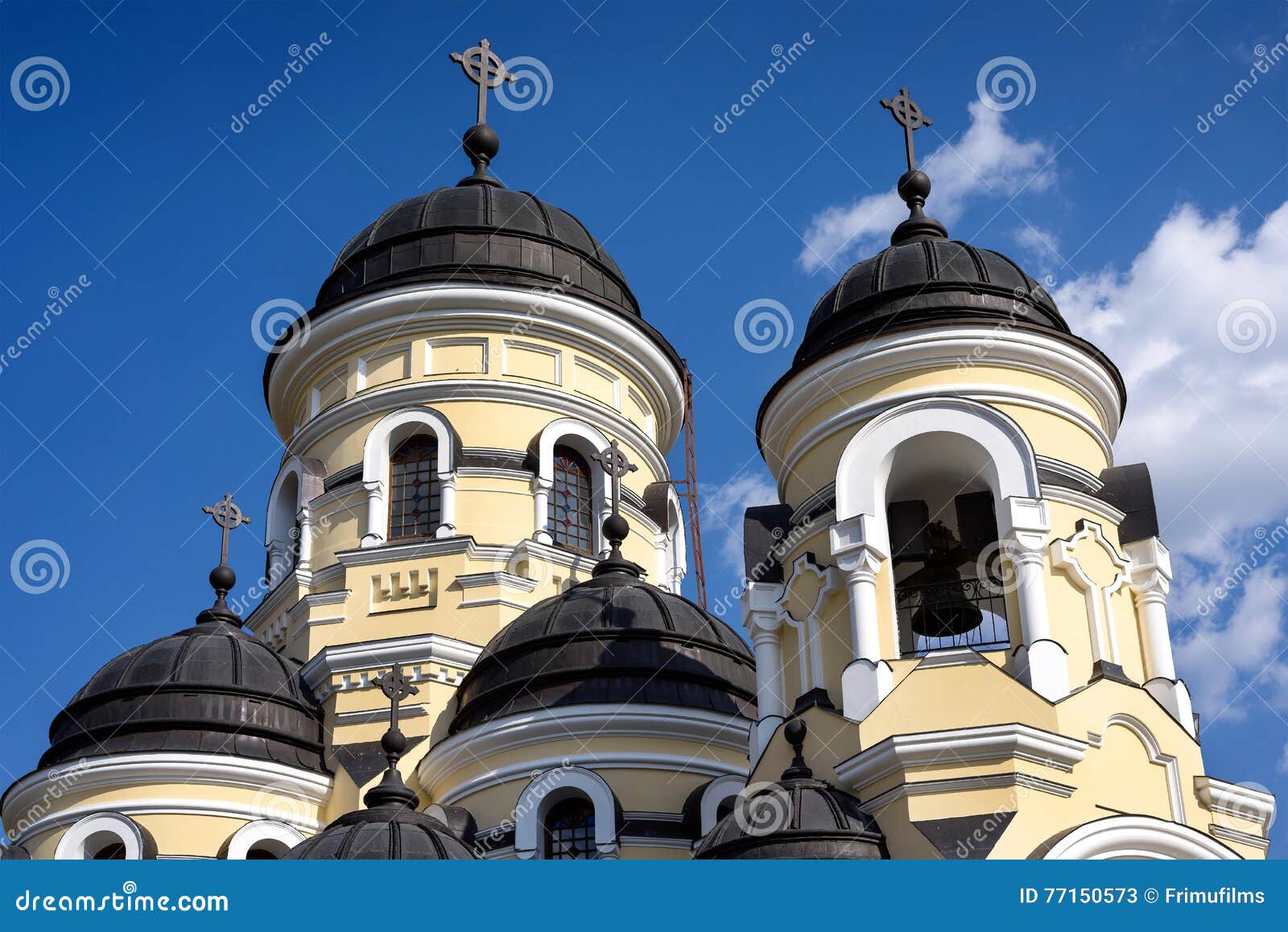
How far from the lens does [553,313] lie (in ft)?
73.0

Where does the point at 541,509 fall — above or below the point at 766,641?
above

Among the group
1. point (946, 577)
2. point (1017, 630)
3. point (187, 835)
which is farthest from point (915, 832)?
point (187, 835)

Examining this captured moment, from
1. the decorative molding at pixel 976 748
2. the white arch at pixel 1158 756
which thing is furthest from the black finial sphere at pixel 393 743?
the white arch at pixel 1158 756

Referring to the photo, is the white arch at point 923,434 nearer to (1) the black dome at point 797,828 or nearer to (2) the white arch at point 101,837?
(1) the black dome at point 797,828

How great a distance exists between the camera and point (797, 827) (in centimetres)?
1296

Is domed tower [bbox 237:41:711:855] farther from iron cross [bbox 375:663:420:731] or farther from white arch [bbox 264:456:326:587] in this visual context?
iron cross [bbox 375:663:420:731]

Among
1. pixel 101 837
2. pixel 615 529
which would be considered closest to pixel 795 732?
pixel 615 529

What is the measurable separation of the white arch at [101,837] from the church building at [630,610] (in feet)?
0.18

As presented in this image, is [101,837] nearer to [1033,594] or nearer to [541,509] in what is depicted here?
[541,509]

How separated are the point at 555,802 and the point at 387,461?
5.88m

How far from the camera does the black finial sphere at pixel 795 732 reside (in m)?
14.1

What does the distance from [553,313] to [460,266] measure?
126 cm

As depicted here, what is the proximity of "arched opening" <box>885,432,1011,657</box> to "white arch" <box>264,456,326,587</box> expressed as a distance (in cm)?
848

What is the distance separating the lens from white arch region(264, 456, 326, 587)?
2164cm
